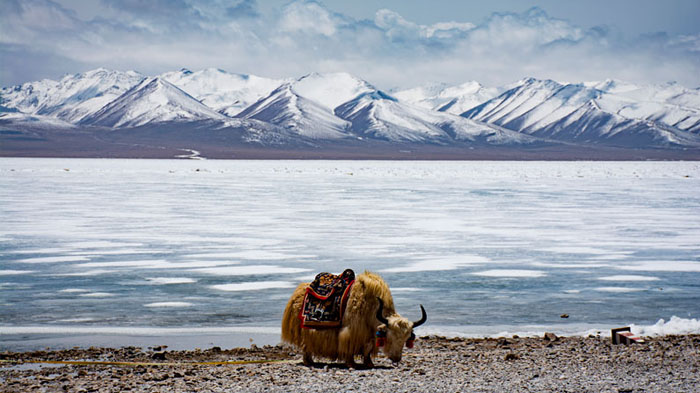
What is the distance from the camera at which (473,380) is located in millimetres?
6383

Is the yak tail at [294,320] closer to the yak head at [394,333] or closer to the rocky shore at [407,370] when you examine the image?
the rocky shore at [407,370]

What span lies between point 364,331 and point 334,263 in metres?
6.84

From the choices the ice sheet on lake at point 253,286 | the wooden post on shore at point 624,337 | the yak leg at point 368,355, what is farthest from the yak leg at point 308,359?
the ice sheet on lake at point 253,286

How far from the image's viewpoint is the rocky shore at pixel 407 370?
20.5 ft

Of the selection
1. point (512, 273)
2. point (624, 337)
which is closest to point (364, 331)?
point (624, 337)

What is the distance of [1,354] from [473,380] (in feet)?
13.7

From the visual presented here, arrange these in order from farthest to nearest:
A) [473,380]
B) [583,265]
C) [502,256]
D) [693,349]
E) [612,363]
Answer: [502,256]
[583,265]
[693,349]
[612,363]
[473,380]

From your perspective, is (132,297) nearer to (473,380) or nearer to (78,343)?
(78,343)

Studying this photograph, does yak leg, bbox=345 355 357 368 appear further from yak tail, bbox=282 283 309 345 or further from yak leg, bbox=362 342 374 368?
yak tail, bbox=282 283 309 345

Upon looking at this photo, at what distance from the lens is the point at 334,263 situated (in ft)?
45.2

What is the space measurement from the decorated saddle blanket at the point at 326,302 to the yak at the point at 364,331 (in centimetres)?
5

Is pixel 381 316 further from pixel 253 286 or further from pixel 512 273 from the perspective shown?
pixel 512 273

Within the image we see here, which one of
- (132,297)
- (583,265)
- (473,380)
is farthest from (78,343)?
Result: (583,265)

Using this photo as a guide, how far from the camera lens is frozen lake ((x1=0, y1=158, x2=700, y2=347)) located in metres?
9.58
